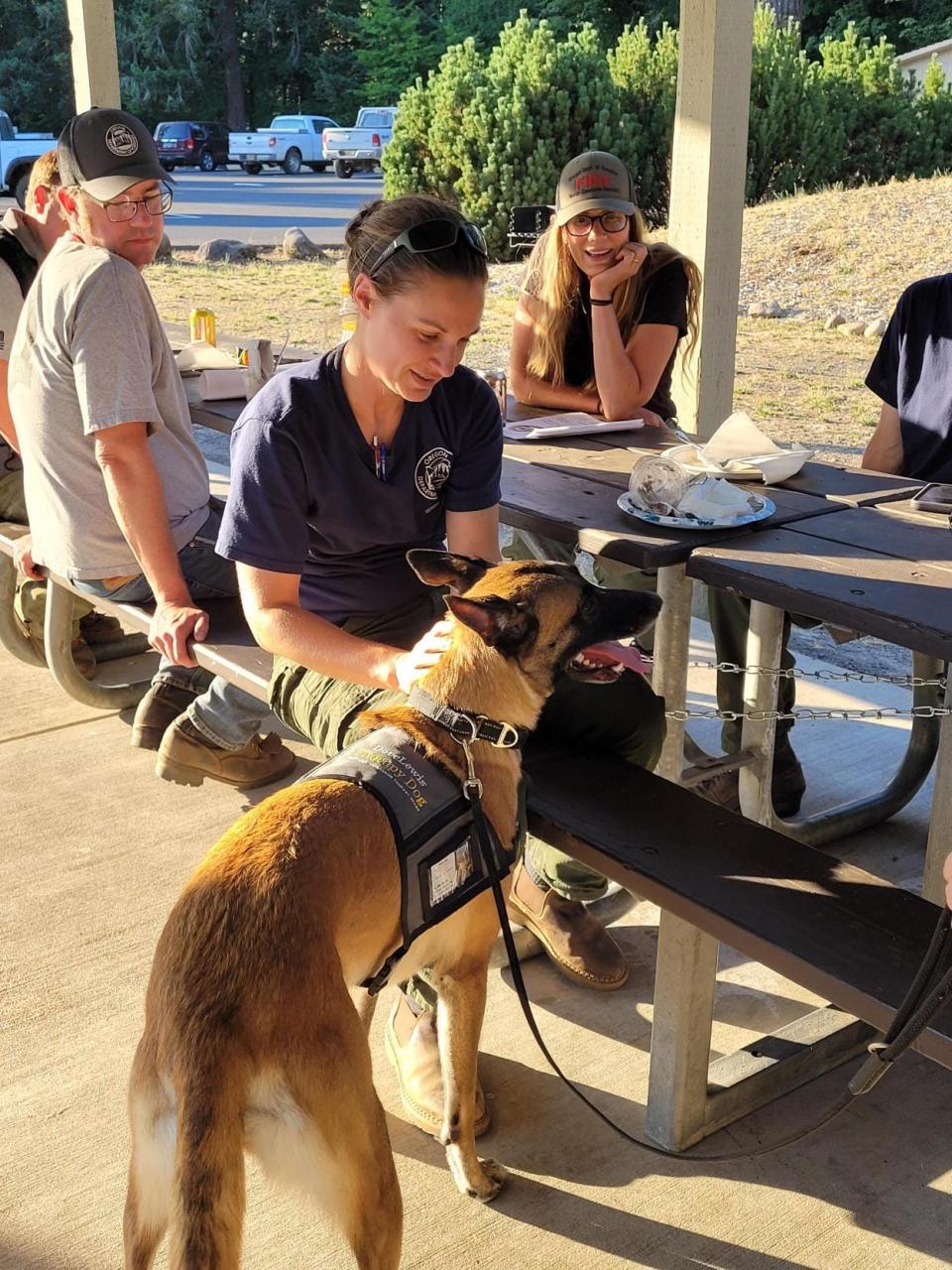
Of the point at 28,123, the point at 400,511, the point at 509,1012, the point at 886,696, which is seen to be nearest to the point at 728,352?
the point at 886,696

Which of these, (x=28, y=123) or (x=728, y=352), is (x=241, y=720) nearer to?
(x=728, y=352)

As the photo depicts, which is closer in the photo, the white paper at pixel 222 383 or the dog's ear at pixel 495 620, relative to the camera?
the dog's ear at pixel 495 620

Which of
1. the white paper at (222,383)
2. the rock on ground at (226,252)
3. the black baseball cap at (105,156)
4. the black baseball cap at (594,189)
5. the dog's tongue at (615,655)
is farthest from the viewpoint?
the rock on ground at (226,252)

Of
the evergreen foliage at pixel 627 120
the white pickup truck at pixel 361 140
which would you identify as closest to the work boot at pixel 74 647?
the evergreen foliage at pixel 627 120

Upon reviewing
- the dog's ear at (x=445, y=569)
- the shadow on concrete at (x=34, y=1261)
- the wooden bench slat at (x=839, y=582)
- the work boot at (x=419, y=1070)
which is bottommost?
the shadow on concrete at (x=34, y=1261)

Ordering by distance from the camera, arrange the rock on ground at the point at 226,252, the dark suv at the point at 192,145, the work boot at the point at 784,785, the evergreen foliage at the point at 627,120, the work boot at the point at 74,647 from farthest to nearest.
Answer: the dark suv at the point at 192,145, the rock on ground at the point at 226,252, the evergreen foliage at the point at 627,120, the work boot at the point at 74,647, the work boot at the point at 784,785

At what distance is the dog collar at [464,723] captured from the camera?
7.66 feet

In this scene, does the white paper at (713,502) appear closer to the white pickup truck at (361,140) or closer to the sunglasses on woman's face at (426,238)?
the sunglasses on woman's face at (426,238)

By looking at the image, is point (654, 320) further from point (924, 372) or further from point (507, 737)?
point (507, 737)

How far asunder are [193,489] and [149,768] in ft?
3.25

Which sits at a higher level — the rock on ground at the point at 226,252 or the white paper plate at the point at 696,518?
the white paper plate at the point at 696,518

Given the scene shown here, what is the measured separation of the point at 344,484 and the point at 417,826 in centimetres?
85

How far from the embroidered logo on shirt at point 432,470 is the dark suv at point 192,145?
38.2 meters

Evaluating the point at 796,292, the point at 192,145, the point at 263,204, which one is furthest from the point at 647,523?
the point at 192,145
